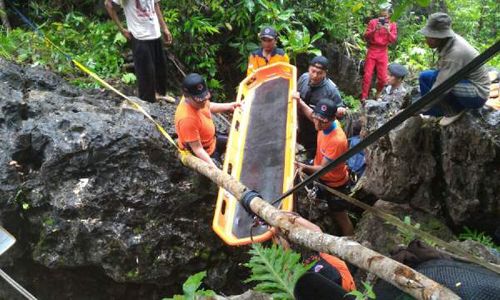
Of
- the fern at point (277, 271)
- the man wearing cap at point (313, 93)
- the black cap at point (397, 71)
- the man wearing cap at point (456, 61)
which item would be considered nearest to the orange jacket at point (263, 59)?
the man wearing cap at point (313, 93)

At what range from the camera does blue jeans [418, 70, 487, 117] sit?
4.27 meters

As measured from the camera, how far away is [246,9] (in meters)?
7.87

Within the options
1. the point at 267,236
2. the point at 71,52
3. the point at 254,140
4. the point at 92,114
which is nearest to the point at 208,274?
the point at 267,236

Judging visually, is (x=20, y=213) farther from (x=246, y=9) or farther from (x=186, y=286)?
(x=246, y=9)

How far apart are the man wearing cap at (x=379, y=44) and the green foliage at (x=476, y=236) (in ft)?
13.7

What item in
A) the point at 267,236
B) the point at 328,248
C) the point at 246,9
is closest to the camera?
the point at 328,248

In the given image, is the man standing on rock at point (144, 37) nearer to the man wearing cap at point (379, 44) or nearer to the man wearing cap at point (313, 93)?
the man wearing cap at point (313, 93)

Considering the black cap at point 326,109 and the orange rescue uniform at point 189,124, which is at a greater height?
the black cap at point 326,109

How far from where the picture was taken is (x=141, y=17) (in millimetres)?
5637

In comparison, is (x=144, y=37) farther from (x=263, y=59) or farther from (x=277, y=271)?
(x=277, y=271)

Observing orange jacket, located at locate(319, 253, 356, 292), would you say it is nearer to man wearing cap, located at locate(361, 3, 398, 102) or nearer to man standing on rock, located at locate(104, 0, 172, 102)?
man standing on rock, located at locate(104, 0, 172, 102)

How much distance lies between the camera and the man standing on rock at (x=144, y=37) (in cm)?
563

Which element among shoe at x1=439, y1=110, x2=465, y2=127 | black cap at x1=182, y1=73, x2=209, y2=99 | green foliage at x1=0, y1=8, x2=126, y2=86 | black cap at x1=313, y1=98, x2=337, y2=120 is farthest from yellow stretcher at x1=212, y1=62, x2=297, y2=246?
green foliage at x1=0, y1=8, x2=126, y2=86

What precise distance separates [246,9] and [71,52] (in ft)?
9.85
